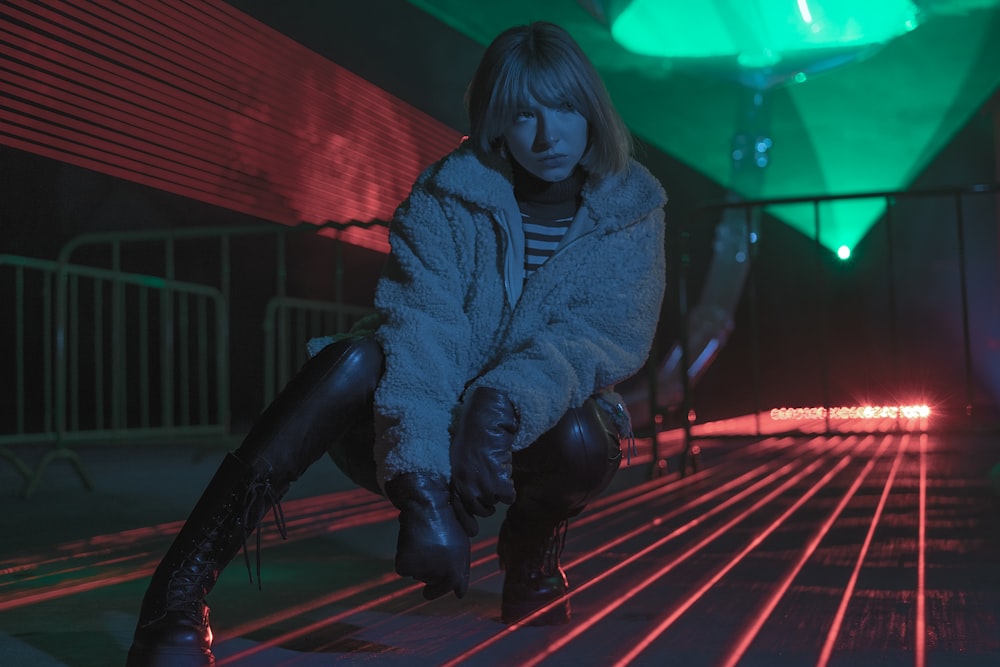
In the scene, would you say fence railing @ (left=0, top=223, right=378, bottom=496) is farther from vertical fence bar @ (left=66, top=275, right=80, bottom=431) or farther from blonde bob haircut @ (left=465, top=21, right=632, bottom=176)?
blonde bob haircut @ (left=465, top=21, right=632, bottom=176)

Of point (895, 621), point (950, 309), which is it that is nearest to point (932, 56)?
point (950, 309)

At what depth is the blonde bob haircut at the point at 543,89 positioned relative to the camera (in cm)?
115

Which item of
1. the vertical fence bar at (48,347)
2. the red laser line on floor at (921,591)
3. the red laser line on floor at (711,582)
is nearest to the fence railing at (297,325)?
the vertical fence bar at (48,347)

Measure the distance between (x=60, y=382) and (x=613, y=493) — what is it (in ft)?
5.70

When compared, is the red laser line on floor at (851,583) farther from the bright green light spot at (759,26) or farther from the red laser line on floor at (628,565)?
the bright green light spot at (759,26)

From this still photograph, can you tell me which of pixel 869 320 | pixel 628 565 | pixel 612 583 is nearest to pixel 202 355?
pixel 628 565

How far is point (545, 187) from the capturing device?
127 centimetres

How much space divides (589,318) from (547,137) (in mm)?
211

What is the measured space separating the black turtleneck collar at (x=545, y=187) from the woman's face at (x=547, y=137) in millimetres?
51

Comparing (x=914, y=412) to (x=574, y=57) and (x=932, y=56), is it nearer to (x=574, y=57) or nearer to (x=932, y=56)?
(x=932, y=56)

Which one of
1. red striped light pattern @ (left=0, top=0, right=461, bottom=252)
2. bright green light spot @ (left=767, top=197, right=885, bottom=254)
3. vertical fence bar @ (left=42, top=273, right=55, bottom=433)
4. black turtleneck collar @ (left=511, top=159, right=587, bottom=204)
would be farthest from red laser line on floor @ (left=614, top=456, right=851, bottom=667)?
bright green light spot @ (left=767, top=197, right=885, bottom=254)

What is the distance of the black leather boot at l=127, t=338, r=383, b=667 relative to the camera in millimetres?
975

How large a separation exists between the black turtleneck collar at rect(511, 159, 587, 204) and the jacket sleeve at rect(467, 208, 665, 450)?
0.10 metres

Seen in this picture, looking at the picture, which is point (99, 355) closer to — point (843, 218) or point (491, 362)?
point (491, 362)
